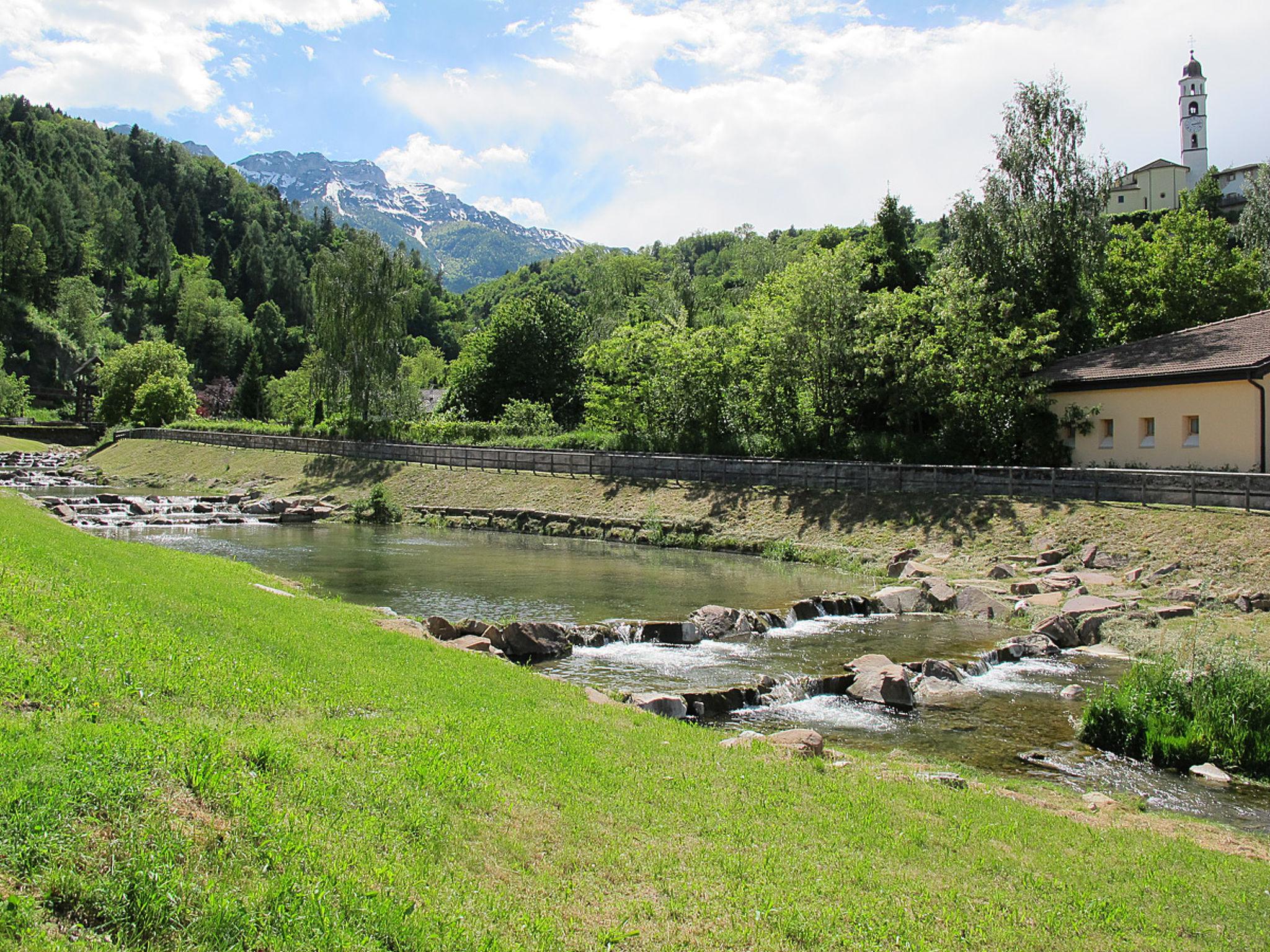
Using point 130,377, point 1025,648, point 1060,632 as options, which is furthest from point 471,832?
point 130,377

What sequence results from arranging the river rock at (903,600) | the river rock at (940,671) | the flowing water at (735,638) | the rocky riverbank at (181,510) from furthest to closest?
the rocky riverbank at (181,510) → the river rock at (903,600) → the river rock at (940,671) → the flowing water at (735,638)

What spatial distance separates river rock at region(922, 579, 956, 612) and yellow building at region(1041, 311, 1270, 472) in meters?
13.1

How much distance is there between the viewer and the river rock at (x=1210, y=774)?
12.5m

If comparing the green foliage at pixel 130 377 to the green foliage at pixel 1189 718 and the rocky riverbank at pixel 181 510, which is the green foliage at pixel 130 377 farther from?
the green foliage at pixel 1189 718

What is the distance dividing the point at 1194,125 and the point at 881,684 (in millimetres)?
152392

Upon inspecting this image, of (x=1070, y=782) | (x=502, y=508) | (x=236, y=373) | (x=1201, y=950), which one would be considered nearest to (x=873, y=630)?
(x=1070, y=782)

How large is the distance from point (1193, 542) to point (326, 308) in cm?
6009

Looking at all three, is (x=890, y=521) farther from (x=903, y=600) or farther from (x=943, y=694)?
(x=943, y=694)

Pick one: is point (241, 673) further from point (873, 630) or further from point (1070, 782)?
point (873, 630)

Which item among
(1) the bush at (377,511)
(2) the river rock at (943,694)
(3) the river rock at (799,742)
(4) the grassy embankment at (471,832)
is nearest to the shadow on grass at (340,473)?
(1) the bush at (377,511)

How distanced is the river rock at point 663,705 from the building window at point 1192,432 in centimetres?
2799

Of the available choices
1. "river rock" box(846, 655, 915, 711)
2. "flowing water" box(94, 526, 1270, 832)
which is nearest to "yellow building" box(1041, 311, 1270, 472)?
"flowing water" box(94, 526, 1270, 832)

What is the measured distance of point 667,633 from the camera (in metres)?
21.4

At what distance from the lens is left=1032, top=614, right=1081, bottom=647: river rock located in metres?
21.4
